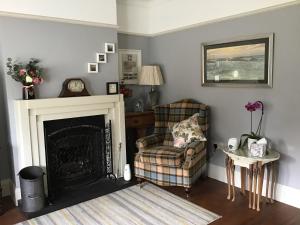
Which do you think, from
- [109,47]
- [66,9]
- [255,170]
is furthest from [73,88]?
[255,170]

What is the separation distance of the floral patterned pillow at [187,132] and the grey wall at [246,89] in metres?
0.33

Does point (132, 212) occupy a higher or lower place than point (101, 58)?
lower

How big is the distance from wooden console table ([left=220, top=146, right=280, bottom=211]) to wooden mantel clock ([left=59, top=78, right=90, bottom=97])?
1798mm

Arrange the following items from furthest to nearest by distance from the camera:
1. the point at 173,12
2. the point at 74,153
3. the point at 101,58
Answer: the point at 173,12, the point at 101,58, the point at 74,153

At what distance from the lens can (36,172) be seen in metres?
2.81

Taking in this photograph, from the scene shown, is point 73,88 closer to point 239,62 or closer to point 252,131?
point 239,62

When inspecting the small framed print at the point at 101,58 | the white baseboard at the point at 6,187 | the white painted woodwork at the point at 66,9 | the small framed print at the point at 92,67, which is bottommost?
the white baseboard at the point at 6,187

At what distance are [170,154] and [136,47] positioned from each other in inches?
73.6

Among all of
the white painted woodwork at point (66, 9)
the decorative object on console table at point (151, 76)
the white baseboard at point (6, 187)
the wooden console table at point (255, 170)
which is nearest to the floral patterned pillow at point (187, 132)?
the wooden console table at point (255, 170)

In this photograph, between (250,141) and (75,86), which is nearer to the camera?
(250,141)

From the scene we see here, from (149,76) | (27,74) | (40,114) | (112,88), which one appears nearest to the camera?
Answer: (27,74)

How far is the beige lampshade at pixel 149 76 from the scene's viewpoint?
386 centimetres

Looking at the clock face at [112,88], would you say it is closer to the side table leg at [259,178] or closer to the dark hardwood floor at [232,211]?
the dark hardwood floor at [232,211]

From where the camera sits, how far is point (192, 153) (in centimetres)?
288
